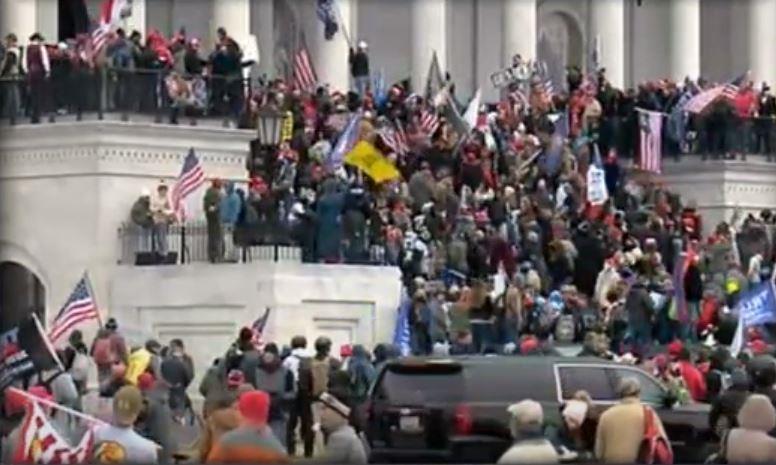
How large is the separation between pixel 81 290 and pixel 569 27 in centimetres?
2884

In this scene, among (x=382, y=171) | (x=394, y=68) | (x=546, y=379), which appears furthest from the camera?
(x=394, y=68)

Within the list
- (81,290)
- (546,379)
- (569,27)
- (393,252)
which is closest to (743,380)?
(546,379)

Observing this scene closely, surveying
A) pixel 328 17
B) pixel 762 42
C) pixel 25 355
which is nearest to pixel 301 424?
pixel 25 355

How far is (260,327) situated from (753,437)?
21.0 meters

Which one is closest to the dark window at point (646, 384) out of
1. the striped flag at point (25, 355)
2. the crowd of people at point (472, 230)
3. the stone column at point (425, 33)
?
the crowd of people at point (472, 230)

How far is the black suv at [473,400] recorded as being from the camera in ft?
105

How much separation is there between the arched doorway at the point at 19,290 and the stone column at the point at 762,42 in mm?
22399

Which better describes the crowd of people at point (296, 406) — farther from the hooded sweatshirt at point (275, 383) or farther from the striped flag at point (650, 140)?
the striped flag at point (650, 140)

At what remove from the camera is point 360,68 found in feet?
187

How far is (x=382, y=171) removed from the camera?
4797 centimetres

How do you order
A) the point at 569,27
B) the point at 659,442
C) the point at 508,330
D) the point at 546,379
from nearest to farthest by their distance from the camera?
the point at 659,442 < the point at 546,379 < the point at 508,330 < the point at 569,27

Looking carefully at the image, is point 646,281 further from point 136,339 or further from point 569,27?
point 569,27

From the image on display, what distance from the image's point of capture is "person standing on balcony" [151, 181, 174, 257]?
149 feet

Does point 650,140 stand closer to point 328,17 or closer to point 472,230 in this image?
point 328,17
